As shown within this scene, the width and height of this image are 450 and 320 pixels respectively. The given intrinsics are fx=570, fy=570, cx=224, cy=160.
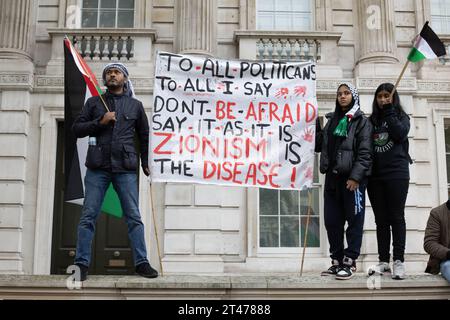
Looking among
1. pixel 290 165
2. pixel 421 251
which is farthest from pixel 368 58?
pixel 290 165

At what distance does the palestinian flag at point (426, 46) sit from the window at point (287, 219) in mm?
4198

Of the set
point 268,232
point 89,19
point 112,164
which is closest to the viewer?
point 112,164

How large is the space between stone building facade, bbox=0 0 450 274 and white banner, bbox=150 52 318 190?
3.72 metres

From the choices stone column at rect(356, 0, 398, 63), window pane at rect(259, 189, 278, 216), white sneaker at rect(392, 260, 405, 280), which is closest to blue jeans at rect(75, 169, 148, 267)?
white sneaker at rect(392, 260, 405, 280)

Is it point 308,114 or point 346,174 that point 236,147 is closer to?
point 308,114

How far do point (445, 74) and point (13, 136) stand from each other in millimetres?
7994

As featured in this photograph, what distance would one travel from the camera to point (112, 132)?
5.44 metres

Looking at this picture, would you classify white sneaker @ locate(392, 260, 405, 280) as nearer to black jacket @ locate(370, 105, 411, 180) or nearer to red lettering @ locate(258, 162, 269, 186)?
black jacket @ locate(370, 105, 411, 180)

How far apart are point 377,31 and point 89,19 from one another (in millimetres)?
5542

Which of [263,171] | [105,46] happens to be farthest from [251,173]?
[105,46]

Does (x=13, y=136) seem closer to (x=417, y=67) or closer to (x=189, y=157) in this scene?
(x=189, y=157)

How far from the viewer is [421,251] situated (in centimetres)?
991

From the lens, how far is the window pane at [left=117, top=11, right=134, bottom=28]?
36.6 feet

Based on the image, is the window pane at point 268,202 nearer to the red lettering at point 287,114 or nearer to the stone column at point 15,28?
the red lettering at point 287,114
